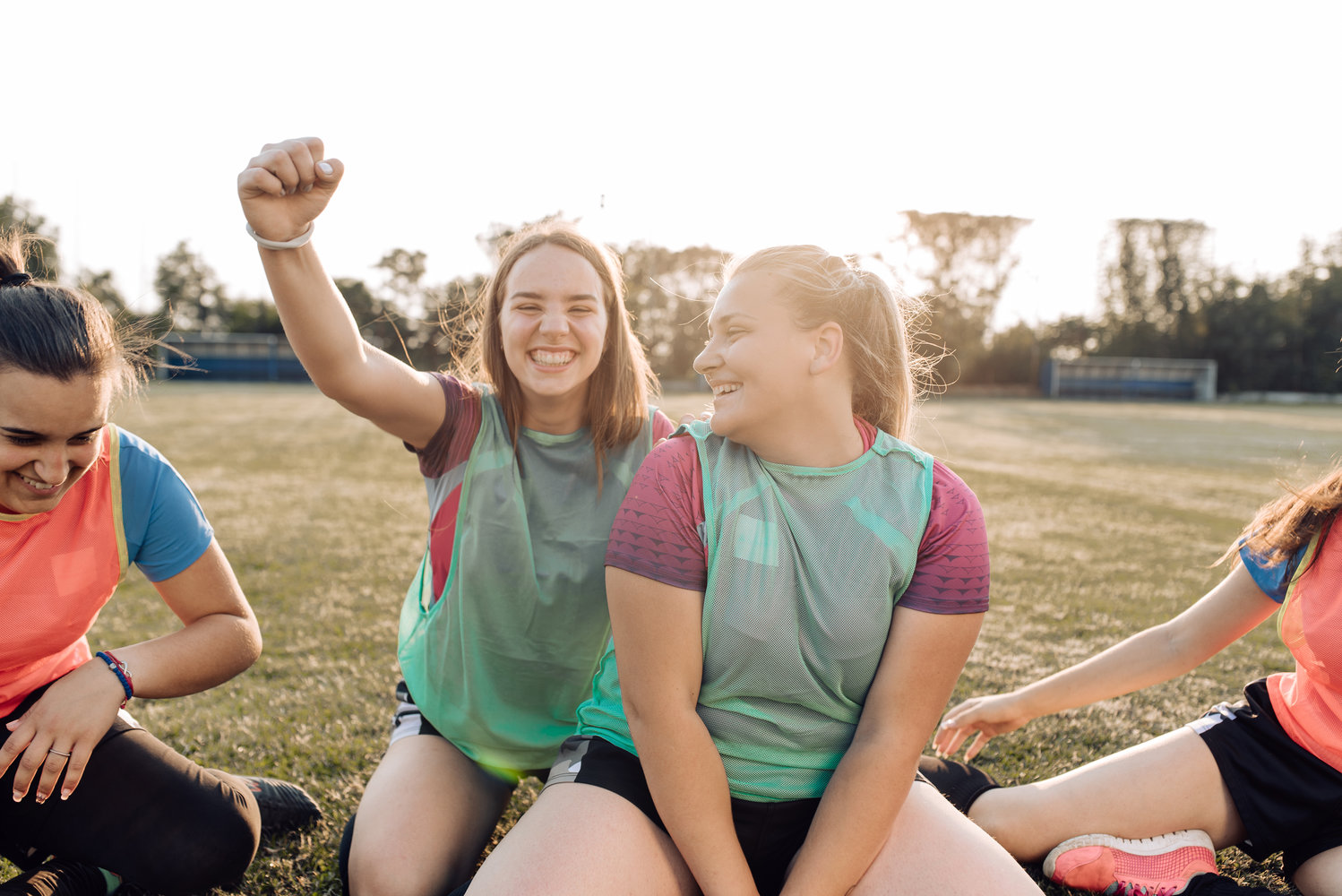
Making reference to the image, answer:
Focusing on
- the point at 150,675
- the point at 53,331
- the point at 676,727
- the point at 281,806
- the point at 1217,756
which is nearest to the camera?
the point at 676,727

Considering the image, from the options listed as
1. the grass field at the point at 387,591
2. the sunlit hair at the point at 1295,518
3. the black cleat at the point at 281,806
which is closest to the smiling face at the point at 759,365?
the grass field at the point at 387,591

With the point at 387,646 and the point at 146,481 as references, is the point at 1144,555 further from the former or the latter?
the point at 146,481

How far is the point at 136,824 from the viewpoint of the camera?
6.50 feet

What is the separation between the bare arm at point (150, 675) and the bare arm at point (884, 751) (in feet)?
4.63

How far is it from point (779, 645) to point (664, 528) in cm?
31

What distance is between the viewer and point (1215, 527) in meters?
7.46

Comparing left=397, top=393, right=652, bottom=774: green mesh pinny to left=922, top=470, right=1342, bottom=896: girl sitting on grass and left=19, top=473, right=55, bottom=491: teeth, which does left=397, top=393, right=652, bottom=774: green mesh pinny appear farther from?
left=922, top=470, right=1342, bottom=896: girl sitting on grass

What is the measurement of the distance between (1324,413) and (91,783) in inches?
1424

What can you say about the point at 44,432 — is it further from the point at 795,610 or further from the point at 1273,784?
the point at 1273,784

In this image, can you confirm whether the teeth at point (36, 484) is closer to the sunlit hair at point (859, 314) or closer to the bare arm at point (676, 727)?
the bare arm at point (676, 727)

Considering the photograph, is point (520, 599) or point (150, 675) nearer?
point (150, 675)

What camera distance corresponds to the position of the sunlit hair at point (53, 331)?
1.68m

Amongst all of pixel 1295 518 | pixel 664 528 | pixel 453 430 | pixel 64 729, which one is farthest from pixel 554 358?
pixel 1295 518

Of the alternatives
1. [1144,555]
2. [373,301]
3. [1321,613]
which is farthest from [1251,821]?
[373,301]
